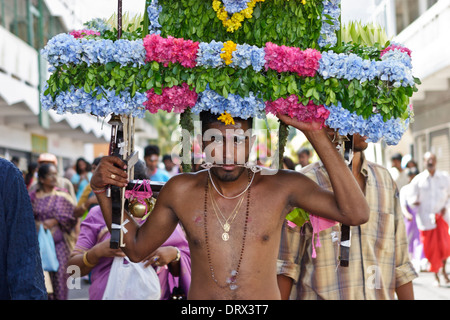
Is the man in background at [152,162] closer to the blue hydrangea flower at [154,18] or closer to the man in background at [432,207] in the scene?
the man in background at [432,207]

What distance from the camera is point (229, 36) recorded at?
3.12 meters

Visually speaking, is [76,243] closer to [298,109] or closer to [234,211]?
[234,211]

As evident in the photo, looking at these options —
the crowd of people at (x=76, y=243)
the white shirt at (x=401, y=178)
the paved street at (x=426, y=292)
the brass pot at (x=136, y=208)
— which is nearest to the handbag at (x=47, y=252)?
the crowd of people at (x=76, y=243)

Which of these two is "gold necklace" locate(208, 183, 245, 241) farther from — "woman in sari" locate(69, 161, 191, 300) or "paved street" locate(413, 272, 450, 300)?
"paved street" locate(413, 272, 450, 300)

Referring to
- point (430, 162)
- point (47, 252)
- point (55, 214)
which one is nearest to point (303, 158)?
point (430, 162)

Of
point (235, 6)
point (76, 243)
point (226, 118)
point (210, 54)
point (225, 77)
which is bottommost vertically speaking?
point (76, 243)

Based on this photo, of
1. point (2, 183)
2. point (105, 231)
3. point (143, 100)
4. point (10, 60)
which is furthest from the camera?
point (10, 60)

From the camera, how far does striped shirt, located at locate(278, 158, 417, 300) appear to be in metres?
4.17

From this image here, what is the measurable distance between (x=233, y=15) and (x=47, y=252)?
5636mm

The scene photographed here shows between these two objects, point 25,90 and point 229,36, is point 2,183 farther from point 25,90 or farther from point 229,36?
point 25,90

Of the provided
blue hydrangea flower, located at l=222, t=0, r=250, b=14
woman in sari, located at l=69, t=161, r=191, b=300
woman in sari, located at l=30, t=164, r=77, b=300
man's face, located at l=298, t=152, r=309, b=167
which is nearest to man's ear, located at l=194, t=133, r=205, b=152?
blue hydrangea flower, located at l=222, t=0, r=250, b=14

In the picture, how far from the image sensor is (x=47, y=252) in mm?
7875
